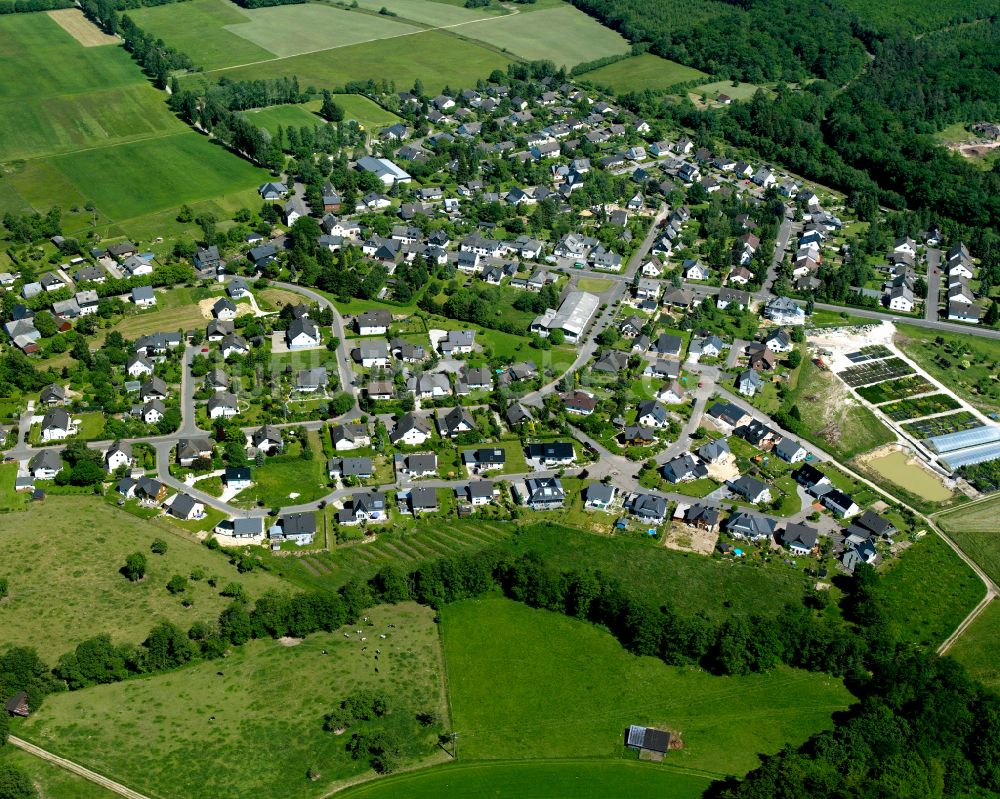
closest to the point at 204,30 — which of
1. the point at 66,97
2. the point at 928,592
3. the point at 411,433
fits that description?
the point at 66,97

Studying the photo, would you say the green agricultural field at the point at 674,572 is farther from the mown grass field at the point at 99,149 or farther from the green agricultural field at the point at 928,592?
the mown grass field at the point at 99,149

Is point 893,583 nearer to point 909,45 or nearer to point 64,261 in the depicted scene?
point 64,261

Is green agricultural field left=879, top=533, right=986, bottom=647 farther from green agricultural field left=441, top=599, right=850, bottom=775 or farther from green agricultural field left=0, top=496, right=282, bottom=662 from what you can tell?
green agricultural field left=0, top=496, right=282, bottom=662

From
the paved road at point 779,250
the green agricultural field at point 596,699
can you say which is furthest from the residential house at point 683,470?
the paved road at point 779,250

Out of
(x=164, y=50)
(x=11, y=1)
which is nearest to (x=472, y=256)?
(x=164, y=50)

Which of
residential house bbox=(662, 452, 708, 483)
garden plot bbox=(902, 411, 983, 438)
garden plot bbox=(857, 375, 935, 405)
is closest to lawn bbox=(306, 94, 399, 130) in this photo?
garden plot bbox=(857, 375, 935, 405)
